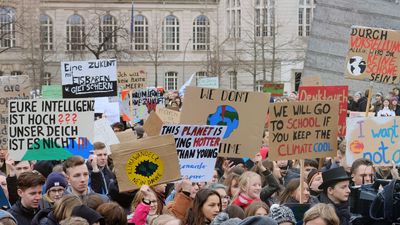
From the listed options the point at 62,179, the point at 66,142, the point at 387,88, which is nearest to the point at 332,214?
the point at 62,179

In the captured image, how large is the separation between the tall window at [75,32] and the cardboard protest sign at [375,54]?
171 ft

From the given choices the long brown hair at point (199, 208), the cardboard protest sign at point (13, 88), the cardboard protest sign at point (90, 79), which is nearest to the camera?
the long brown hair at point (199, 208)

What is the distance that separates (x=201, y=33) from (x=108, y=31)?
598cm

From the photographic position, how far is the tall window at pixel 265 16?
62781 mm

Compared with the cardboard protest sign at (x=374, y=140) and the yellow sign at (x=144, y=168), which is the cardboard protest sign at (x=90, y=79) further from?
the yellow sign at (x=144, y=168)

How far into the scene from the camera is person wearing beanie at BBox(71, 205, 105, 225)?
8200 millimetres

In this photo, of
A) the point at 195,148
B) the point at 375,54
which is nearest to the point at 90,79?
the point at 375,54

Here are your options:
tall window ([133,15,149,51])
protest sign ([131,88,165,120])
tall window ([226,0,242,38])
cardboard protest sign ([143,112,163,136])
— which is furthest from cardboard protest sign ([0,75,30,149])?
tall window ([133,15,149,51])

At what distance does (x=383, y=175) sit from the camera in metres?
13.1

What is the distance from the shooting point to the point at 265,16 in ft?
205

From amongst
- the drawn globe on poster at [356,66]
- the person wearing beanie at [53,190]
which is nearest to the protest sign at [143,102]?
the drawn globe on poster at [356,66]

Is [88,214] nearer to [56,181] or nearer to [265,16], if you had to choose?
[56,181]

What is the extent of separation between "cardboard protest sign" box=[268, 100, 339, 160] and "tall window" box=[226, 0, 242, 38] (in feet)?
180

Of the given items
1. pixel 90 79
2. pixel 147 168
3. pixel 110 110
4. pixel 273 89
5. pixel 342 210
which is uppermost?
pixel 90 79
